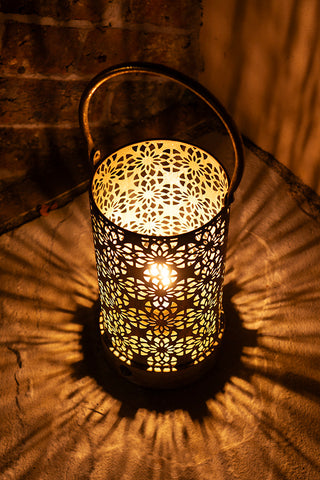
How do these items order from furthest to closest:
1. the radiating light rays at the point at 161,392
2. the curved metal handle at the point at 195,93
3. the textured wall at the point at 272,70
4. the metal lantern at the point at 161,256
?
the textured wall at the point at 272,70 → the radiating light rays at the point at 161,392 → the metal lantern at the point at 161,256 → the curved metal handle at the point at 195,93

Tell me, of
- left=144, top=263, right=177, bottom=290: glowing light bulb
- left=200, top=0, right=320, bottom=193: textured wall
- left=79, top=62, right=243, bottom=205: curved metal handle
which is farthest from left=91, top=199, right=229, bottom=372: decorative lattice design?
left=200, top=0, right=320, bottom=193: textured wall

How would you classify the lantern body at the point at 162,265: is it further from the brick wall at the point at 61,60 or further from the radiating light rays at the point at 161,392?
the brick wall at the point at 61,60

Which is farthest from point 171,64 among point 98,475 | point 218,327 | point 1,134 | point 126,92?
point 98,475

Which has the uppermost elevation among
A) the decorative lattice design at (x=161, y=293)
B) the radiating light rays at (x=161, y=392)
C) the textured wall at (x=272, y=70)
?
the textured wall at (x=272, y=70)

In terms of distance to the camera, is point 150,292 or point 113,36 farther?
point 113,36

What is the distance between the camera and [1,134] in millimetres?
1528

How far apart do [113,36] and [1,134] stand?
462 millimetres

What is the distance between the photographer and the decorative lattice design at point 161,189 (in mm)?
1073

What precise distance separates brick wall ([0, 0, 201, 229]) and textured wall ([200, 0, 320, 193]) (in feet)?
0.41

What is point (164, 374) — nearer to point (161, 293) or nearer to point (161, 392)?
point (161, 392)

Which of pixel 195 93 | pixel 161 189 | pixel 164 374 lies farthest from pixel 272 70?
pixel 164 374

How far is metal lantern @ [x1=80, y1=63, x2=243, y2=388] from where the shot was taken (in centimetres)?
92

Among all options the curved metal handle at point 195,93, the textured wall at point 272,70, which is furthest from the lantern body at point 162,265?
the textured wall at point 272,70

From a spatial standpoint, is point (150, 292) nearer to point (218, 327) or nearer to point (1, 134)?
point (218, 327)
